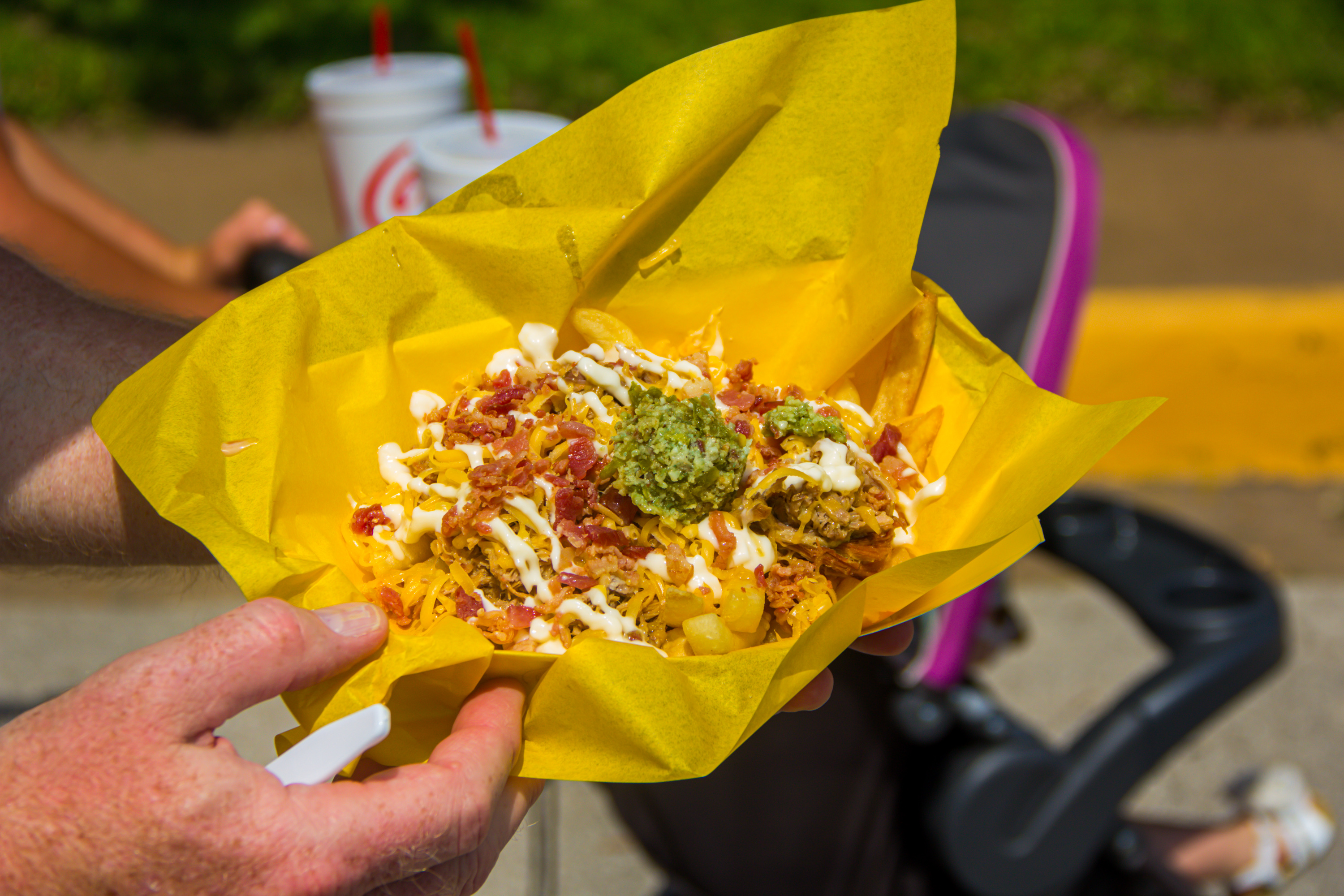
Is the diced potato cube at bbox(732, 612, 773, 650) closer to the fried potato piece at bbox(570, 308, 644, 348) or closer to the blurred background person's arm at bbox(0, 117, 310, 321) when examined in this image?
the fried potato piece at bbox(570, 308, 644, 348)

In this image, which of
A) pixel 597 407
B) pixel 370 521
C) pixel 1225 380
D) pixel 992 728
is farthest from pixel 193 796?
pixel 1225 380

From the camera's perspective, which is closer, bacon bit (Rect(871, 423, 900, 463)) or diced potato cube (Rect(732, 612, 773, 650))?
diced potato cube (Rect(732, 612, 773, 650))

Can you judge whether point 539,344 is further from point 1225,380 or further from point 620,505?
point 1225,380

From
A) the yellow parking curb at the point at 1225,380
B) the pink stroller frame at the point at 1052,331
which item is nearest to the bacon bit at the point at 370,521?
the pink stroller frame at the point at 1052,331

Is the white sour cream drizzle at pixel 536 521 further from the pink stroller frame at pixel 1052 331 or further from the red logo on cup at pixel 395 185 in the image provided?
the red logo on cup at pixel 395 185

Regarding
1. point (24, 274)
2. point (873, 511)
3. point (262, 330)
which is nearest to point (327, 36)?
point (24, 274)

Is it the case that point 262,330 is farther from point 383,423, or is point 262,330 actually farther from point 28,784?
point 28,784

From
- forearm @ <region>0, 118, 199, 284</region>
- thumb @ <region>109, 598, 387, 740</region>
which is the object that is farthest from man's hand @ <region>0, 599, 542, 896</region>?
forearm @ <region>0, 118, 199, 284</region>
